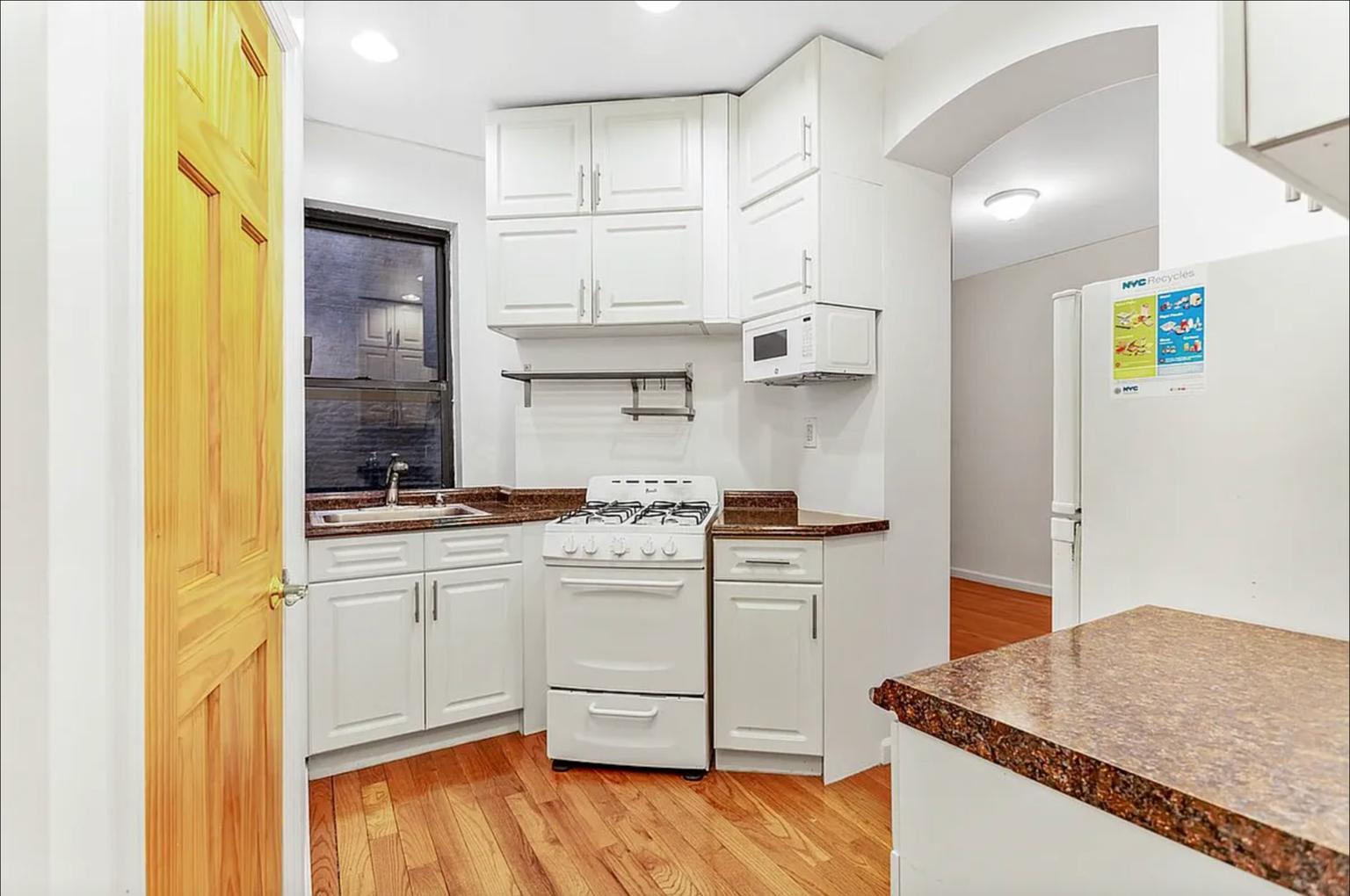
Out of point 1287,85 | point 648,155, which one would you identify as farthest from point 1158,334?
point 648,155

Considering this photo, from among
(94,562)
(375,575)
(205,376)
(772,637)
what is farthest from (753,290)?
(94,562)

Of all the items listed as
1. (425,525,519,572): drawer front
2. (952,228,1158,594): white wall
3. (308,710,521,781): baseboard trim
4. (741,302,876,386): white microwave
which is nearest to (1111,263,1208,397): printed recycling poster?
(741,302,876,386): white microwave

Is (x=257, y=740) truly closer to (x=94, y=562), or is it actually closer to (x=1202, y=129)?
(x=94, y=562)

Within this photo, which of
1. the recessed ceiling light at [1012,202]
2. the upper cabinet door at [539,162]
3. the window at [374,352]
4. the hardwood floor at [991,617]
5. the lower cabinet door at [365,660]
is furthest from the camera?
the hardwood floor at [991,617]

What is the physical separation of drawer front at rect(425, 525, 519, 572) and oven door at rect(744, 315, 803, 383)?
81cm

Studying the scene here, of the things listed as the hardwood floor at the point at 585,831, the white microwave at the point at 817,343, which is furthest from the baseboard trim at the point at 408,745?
the white microwave at the point at 817,343

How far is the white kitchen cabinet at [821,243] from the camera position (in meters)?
1.61

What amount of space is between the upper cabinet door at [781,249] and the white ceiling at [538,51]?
0.33 m

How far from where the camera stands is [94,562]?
42 centimetres

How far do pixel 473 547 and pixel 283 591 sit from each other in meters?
0.85

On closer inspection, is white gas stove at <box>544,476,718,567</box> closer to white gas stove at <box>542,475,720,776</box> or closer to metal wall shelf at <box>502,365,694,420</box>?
white gas stove at <box>542,475,720,776</box>

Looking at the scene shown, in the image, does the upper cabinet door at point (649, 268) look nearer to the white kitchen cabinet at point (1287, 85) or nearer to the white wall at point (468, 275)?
the white wall at point (468, 275)

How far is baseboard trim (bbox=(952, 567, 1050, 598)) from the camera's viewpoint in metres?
3.26

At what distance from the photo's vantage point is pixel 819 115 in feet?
5.15
